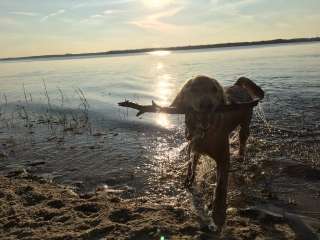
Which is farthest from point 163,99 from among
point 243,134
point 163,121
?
point 243,134

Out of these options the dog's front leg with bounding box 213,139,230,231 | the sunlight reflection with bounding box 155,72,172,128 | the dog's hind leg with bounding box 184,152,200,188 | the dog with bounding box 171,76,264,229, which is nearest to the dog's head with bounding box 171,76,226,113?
the dog with bounding box 171,76,264,229

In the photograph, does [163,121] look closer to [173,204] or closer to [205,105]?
[173,204]

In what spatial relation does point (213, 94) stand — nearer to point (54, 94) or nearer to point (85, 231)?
point (85, 231)

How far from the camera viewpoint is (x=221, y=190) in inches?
241

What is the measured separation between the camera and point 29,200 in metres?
7.15

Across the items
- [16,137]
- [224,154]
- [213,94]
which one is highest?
[213,94]

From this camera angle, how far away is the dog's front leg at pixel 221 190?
5.90 metres

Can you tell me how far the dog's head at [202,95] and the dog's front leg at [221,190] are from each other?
42.1 inches

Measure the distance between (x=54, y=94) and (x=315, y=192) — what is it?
63.6 feet

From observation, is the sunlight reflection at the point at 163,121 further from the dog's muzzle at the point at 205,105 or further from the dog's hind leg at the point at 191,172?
the dog's muzzle at the point at 205,105

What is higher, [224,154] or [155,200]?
[224,154]

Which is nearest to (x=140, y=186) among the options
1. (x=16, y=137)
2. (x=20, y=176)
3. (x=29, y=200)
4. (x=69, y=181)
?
(x=69, y=181)

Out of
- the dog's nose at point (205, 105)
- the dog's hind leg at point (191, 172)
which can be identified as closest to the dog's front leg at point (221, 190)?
the dog's nose at point (205, 105)

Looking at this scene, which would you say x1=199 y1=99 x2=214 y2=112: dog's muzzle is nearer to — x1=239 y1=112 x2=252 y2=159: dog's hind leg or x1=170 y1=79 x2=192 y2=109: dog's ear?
x1=170 y1=79 x2=192 y2=109: dog's ear
